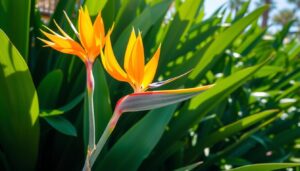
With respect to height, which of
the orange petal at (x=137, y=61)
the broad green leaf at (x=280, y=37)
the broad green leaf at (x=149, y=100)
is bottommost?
the broad green leaf at (x=280, y=37)

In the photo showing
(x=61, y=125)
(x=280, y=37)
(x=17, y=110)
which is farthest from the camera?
(x=280, y=37)

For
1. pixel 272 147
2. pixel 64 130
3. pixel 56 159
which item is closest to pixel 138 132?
pixel 64 130

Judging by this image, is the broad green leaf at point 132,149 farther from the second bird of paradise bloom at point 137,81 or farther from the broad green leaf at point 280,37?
the broad green leaf at point 280,37

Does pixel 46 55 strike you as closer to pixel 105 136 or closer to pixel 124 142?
pixel 124 142

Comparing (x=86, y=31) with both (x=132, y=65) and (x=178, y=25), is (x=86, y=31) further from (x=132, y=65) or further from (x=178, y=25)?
(x=178, y=25)

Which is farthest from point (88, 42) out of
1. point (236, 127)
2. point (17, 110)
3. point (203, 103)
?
point (236, 127)

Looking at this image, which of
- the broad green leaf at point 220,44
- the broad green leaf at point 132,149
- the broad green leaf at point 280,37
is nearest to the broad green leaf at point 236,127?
the broad green leaf at point 220,44
